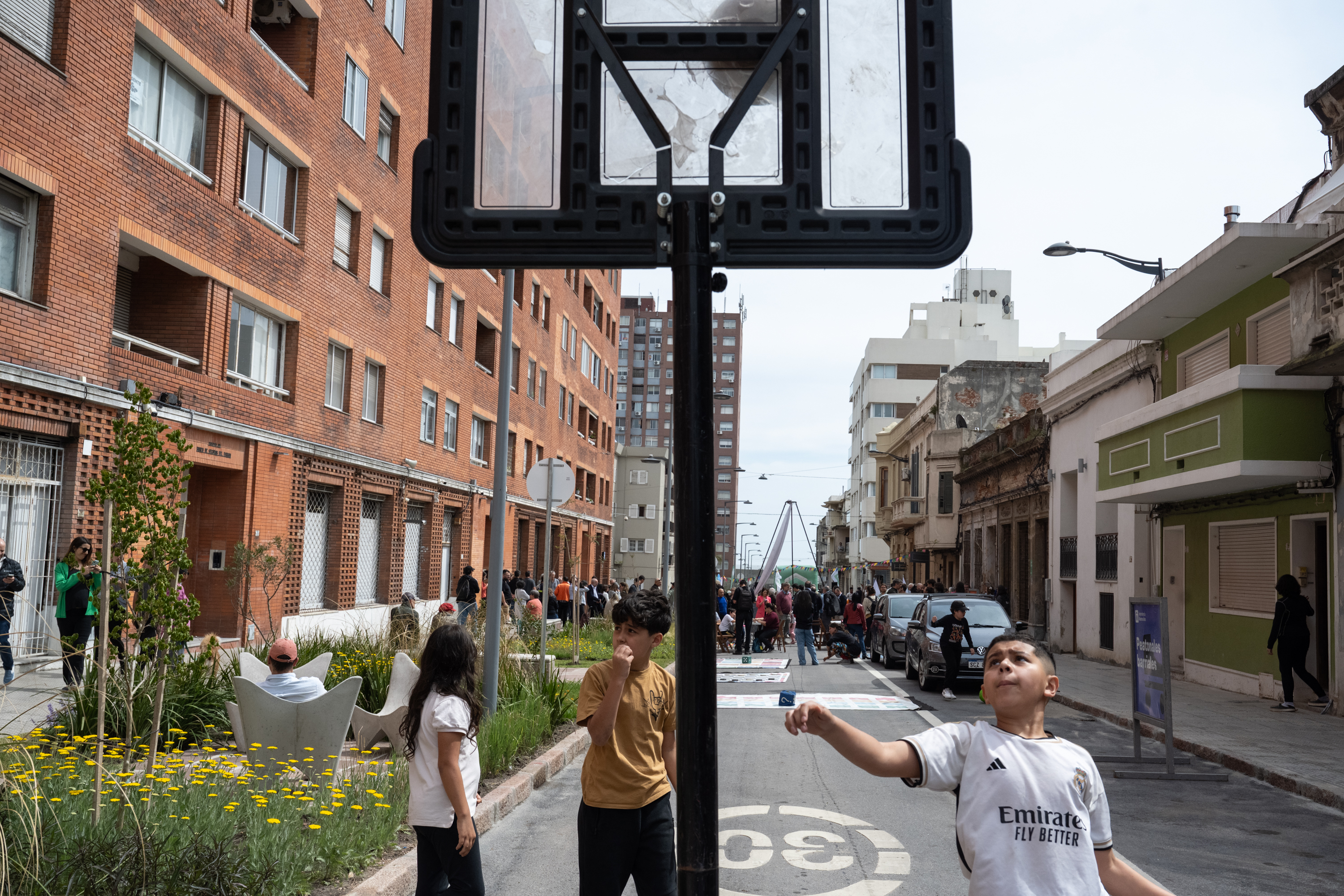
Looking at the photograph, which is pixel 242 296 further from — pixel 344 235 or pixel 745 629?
pixel 745 629

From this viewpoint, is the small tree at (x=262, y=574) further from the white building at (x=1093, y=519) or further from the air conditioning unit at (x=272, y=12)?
the white building at (x=1093, y=519)

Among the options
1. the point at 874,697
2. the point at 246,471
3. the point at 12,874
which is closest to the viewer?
the point at 12,874

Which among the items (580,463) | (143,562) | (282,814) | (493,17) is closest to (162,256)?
(143,562)

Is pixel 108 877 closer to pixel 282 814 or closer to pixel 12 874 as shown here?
pixel 12 874

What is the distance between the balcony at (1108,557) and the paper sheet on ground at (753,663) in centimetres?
751

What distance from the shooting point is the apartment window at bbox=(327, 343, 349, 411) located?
23.6 m

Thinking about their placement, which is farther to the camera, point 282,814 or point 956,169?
point 282,814

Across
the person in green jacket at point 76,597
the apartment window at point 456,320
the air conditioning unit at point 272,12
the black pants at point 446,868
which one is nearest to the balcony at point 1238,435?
the black pants at point 446,868

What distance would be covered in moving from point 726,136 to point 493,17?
657 millimetres

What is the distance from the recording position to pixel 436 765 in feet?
14.9

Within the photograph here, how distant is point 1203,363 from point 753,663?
1080 centimetres

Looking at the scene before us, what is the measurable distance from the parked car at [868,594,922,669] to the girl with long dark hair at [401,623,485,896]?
18.3m

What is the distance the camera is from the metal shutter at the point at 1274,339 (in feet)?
55.3

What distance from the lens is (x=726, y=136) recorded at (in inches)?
104
